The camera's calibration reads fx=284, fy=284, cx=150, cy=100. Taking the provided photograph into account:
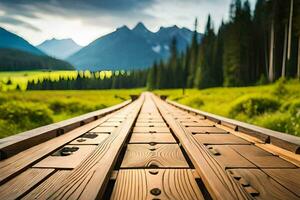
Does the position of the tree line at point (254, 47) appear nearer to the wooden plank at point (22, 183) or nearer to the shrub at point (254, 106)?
the shrub at point (254, 106)

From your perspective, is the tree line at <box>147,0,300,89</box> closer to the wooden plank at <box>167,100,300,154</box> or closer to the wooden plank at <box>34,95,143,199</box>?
the wooden plank at <box>167,100,300,154</box>

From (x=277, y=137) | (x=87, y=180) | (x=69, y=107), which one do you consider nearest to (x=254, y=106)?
(x=277, y=137)

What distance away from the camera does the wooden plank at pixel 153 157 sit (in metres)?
2.40

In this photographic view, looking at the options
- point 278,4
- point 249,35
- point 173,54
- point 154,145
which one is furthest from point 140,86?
point 154,145

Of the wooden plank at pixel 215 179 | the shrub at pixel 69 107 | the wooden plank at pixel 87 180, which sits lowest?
the shrub at pixel 69 107

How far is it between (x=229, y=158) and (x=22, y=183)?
5.81ft

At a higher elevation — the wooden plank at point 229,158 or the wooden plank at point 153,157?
the wooden plank at point 229,158

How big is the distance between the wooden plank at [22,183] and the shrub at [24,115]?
288 inches

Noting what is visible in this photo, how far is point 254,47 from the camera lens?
51.3 metres

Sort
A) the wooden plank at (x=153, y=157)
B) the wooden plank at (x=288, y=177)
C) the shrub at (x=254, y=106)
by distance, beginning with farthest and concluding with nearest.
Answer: the shrub at (x=254, y=106) < the wooden plank at (x=153, y=157) < the wooden plank at (x=288, y=177)

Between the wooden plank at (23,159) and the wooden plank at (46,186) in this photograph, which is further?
the wooden plank at (23,159)

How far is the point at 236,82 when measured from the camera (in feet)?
151

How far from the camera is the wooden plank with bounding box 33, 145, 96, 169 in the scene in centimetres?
229

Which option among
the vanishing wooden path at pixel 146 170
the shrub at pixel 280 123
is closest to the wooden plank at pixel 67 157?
the vanishing wooden path at pixel 146 170
